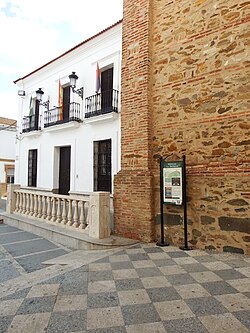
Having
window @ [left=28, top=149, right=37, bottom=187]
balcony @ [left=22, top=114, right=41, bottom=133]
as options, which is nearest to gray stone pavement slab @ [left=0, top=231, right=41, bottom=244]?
window @ [left=28, top=149, right=37, bottom=187]

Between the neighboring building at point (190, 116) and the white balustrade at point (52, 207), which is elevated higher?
the neighboring building at point (190, 116)

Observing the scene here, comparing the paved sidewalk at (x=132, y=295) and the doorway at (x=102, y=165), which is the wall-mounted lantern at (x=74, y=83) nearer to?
the doorway at (x=102, y=165)

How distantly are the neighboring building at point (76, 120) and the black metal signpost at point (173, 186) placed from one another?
3.46 metres

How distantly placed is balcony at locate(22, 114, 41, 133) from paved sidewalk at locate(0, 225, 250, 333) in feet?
27.3

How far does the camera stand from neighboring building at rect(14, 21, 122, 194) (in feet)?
24.9

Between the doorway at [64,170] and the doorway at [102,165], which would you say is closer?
the doorway at [102,165]

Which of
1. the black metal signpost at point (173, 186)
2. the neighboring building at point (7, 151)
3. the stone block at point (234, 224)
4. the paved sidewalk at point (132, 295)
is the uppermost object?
Answer: the neighboring building at point (7, 151)

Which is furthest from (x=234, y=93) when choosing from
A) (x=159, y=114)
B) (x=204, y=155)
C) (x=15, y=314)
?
(x=15, y=314)

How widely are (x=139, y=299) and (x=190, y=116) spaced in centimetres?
290

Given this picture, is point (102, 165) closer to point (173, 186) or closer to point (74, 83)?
point (74, 83)

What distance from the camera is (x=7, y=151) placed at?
1675cm

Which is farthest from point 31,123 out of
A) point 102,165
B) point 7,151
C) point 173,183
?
point 173,183

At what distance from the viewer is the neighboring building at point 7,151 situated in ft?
52.5

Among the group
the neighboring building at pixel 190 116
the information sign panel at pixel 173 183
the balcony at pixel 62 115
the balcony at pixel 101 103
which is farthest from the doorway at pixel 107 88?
the information sign panel at pixel 173 183
